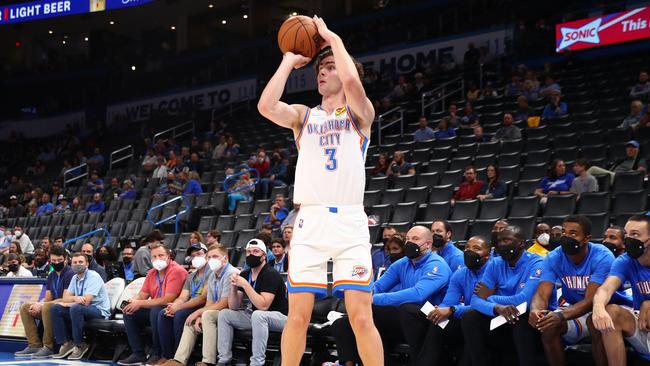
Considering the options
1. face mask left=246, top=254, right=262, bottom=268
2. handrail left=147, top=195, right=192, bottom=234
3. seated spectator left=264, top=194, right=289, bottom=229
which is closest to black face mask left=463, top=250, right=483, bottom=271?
face mask left=246, top=254, right=262, bottom=268

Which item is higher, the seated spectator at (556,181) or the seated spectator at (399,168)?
the seated spectator at (399,168)

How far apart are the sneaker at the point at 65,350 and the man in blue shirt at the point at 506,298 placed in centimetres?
469

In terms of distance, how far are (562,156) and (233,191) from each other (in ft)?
18.7

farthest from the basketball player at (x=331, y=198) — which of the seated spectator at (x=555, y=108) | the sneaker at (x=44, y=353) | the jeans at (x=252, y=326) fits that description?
the seated spectator at (x=555, y=108)

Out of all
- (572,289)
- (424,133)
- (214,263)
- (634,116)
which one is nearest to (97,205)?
(424,133)

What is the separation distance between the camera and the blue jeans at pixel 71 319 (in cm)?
828

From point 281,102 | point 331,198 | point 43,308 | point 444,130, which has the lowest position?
point 43,308

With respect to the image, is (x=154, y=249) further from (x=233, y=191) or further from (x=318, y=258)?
(x=233, y=191)

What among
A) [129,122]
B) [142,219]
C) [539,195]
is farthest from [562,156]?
[129,122]

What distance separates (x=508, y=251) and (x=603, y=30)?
1214 centimetres

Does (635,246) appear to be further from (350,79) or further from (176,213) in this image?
(176,213)

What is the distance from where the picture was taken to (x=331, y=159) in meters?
3.95

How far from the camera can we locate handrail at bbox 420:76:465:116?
16.4 m

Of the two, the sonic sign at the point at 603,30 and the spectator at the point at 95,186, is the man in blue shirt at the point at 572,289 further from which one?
the spectator at the point at 95,186
